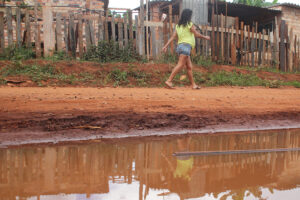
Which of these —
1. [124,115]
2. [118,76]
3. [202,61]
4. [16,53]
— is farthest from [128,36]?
[124,115]

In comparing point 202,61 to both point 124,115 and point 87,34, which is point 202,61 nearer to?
point 87,34

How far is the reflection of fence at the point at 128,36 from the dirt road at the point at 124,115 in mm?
3729

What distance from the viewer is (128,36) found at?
9.37 m

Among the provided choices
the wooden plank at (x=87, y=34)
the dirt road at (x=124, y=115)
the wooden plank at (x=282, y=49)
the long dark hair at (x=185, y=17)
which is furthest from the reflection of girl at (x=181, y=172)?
the wooden plank at (x=282, y=49)

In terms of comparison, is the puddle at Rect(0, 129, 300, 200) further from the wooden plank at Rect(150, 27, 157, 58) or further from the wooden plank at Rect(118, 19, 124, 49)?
the wooden plank at Rect(150, 27, 157, 58)

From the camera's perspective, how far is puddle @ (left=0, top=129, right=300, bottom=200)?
1.75 m

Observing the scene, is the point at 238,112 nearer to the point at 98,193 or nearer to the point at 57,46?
the point at 98,193

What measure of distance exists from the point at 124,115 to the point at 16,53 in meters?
4.98

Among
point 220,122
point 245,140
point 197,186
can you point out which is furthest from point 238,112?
point 197,186

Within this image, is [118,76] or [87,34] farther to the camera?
[87,34]

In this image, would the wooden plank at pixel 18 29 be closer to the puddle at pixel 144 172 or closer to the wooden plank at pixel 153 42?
the wooden plank at pixel 153 42

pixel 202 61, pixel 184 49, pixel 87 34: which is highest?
pixel 87 34

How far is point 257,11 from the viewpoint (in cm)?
1534

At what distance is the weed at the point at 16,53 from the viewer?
7345 millimetres
